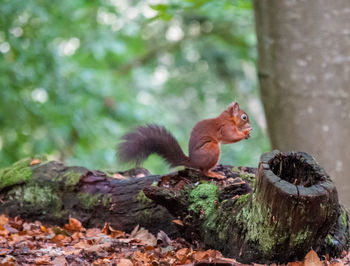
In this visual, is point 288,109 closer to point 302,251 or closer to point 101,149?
point 302,251

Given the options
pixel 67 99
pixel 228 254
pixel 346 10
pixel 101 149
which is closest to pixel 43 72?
pixel 67 99

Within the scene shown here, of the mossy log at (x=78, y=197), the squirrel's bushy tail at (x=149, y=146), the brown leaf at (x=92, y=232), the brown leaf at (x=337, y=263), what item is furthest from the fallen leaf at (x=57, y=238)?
the brown leaf at (x=337, y=263)

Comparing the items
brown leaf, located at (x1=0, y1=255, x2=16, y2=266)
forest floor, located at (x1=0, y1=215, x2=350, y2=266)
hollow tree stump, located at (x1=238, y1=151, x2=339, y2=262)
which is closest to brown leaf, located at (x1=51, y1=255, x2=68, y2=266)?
forest floor, located at (x1=0, y1=215, x2=350, y2=266)

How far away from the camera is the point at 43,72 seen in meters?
5.23

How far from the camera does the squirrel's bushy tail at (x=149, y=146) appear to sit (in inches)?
106

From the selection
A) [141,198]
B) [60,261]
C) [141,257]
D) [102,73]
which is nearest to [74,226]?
[141,198]

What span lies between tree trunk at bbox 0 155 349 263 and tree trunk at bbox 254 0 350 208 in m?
0.96

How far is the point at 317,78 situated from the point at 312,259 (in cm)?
183

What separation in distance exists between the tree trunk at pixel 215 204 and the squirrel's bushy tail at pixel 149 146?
0.13m

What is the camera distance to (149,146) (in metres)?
2.75

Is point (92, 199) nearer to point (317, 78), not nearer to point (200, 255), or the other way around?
point (200, 255)

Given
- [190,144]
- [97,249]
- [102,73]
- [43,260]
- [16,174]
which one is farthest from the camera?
[102,73]

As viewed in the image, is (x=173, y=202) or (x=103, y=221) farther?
(x=103, y=221)

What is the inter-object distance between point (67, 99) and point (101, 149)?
684 mm
